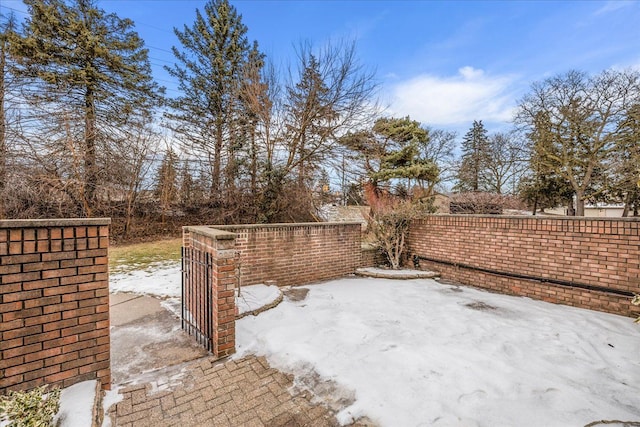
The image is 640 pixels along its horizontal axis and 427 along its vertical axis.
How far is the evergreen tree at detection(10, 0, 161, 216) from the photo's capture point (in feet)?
32.4

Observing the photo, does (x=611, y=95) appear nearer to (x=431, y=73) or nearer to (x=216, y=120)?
(x=431, y=73)

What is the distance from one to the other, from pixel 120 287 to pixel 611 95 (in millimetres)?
19805

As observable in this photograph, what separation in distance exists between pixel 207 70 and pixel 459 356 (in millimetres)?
15616

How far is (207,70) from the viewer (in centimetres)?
1387

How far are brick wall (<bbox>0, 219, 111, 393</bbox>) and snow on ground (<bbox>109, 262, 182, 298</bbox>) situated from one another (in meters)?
2.79

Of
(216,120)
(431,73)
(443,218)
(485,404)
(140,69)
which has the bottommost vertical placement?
(485,404)

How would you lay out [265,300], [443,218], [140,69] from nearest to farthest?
[265,300], [443,218], [140,69]

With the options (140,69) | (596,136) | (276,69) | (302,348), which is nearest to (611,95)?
(596,136)

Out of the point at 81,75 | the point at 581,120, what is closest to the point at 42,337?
the point at 81,75

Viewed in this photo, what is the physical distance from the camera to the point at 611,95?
41.3ft

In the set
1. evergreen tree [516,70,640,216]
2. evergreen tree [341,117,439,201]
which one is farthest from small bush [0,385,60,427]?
evergreen tree [516,70,640,216]

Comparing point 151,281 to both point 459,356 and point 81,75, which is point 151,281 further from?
point 81,75

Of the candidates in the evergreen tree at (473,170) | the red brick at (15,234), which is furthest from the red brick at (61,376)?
the evergreen tree at (473,170)

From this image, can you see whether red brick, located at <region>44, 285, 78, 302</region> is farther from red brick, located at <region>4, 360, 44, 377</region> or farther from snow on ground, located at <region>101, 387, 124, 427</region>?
snow on ground, located at <region>101, 387, 124, 427</region>
